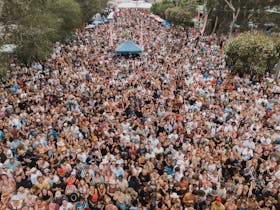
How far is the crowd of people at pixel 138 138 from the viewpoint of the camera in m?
7.68

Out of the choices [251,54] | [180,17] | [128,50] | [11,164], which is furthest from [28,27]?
[180,17]

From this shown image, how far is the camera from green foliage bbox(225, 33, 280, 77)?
57.2ft

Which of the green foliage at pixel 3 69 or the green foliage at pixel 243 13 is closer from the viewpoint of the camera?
the green foliage at pixel 3 69

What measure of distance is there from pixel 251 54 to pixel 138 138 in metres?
11.0

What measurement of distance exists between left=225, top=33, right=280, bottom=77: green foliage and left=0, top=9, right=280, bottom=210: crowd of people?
0.82 metres

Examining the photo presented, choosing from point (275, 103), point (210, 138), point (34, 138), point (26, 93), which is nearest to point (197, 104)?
point (210, 138)

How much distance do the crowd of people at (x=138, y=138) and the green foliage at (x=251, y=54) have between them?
821mm

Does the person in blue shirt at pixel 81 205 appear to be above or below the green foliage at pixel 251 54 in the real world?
below

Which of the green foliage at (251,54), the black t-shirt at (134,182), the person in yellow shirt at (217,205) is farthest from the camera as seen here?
the green foliage at (251,54)

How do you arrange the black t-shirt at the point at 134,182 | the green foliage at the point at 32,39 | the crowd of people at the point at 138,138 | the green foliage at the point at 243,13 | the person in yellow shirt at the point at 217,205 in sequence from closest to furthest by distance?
the person in yellow shirt at the point at 217,205 < the crowd of people at the point at 138,138 < the black t-shirt at the point at 134,182 < the green foliage at the point at 32,39 < the green foliage at the point at 243,13

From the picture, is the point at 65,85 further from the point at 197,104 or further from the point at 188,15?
the point at 188,15

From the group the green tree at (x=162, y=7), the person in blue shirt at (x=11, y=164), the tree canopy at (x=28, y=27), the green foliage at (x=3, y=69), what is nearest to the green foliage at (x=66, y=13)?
the tree canopy at (x=28, y=27)

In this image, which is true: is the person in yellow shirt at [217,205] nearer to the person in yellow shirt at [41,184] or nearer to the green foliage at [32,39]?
the person in yellow shirt at [41,184]

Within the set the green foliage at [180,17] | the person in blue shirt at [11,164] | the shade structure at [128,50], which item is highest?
the green foliage at [180,17]
